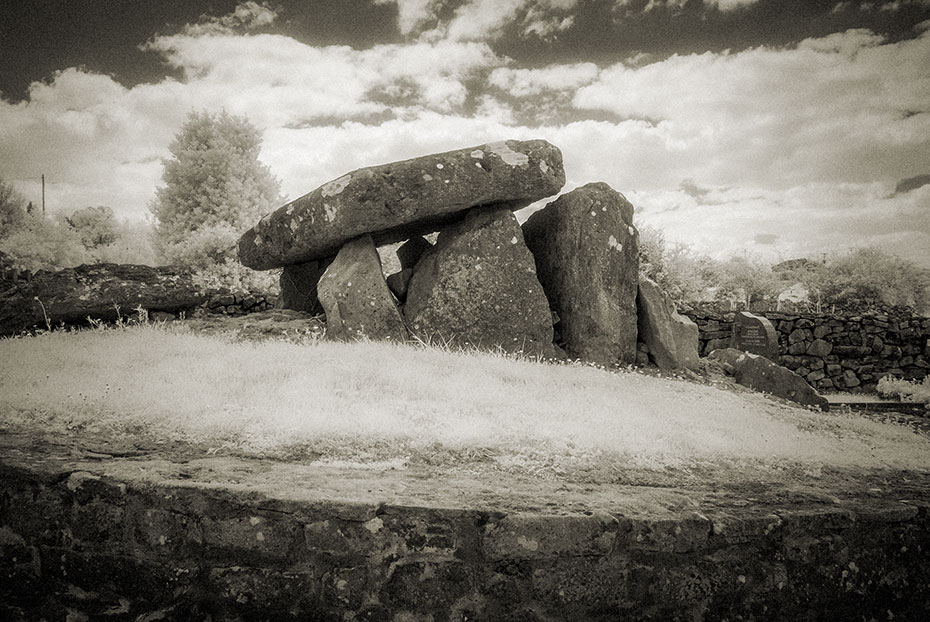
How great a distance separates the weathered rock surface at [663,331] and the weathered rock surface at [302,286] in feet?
19.5

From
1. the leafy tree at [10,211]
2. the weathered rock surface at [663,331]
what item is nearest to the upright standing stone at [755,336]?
the weathered rock surface at [663,331]

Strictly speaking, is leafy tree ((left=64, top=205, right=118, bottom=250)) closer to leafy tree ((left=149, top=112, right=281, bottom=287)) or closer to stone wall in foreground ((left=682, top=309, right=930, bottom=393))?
leafy tree ((left=149, top=112, right=281, bottom=287))

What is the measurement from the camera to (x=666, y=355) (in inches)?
381

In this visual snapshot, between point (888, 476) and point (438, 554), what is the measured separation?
3917 millimetres

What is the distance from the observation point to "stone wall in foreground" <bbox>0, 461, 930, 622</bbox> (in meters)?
2.69

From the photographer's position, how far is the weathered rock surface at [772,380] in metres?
9.48

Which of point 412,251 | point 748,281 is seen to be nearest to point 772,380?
point 412,251

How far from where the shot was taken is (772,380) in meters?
9.75

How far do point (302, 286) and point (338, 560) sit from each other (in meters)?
8.35

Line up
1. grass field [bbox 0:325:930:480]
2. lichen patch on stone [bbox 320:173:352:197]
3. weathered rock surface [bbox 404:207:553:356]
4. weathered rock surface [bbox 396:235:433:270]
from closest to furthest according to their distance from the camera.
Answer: grass field [bbox 0:325:930:480] < lichen patch on stone [bbox 320:173:352:197] < weathered rock surface [bbox 404:207:553:356] < weathered rock surface [bbox 396:235:433:270]

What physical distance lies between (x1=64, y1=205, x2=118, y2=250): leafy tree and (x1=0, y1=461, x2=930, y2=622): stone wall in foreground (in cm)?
3168

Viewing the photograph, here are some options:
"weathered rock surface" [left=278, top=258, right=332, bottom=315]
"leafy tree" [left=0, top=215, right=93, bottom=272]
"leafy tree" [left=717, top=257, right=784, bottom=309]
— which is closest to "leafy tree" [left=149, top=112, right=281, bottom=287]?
"leafy tree" [left=0, top=215, right=93, bottom=272]

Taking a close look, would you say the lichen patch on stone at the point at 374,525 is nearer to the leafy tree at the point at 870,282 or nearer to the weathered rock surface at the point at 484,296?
the weathered rock surface at the point at 484,296

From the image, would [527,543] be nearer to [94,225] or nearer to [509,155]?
[509,155]
